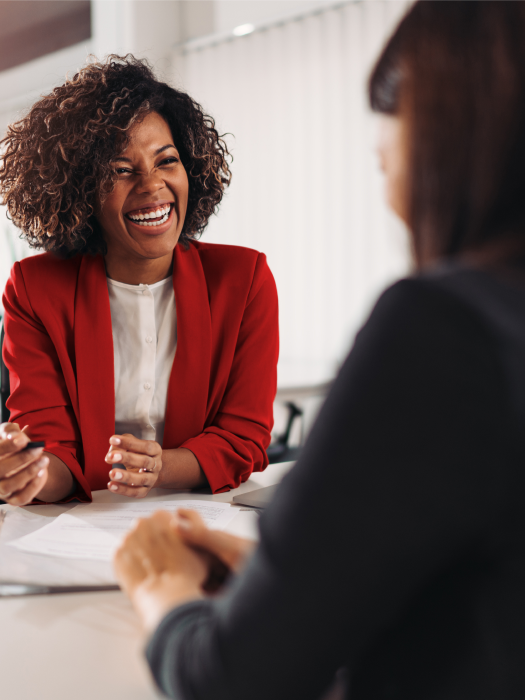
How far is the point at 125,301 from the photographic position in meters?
1.36

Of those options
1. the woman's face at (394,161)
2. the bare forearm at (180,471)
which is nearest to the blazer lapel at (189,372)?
the bare forearm at (180,471)

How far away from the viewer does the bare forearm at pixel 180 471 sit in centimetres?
115

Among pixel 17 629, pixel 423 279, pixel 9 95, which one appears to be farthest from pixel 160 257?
pixel 9 95

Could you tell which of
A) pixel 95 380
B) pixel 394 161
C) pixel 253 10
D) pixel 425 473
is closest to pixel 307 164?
pixel 253 10

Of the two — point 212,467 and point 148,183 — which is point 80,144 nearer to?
point 148,183

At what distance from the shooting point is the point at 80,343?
1257mm

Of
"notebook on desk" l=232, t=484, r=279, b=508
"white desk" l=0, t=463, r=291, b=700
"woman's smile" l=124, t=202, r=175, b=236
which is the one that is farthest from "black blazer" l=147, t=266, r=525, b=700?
"woman's smile" l=124, t=202, r=175, b=236

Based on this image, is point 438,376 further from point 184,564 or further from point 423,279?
point 184,564

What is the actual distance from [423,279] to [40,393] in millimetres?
1030

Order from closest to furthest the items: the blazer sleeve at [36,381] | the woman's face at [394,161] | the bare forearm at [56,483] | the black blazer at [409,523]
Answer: the black blazer at [409,523], the woman's face at [394,161], the bare forearm at [56,483], the blazer sleeve at [36,381]

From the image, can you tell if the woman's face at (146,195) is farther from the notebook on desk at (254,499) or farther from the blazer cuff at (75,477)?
the notebook on desk at (254,499)

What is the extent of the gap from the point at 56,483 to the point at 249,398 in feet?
1.43

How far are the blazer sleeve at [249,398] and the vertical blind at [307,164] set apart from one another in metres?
1.73

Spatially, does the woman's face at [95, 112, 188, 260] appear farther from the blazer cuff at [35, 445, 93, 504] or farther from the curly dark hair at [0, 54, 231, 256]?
the blazer cuff at [35, 445, 93, 504]
